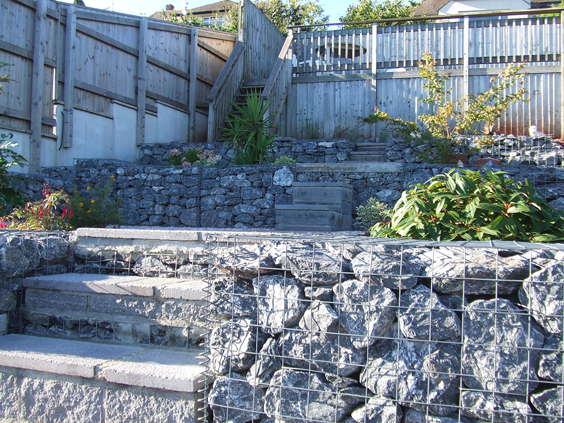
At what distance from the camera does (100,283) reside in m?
2.88

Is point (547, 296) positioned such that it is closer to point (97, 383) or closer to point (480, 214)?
point (480, 214)

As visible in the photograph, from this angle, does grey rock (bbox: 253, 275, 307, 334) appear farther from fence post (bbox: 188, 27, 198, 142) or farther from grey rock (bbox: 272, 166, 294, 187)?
fence post (bbox: 188, 27, 198, 142)

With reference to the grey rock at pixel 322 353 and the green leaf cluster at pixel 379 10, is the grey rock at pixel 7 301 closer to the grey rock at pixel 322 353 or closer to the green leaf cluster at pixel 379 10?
the grey rock at pixel 322 353

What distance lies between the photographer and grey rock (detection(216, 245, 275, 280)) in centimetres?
211

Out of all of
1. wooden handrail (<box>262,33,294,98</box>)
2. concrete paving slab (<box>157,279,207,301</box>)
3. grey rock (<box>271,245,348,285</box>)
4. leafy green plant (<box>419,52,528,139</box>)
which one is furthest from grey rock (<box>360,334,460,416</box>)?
wooden handrail (<box>262,33,294,98</box>)

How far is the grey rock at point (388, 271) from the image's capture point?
1.86m

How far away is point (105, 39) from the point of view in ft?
27.5

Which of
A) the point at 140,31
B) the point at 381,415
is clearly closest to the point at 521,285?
the point at 381,415

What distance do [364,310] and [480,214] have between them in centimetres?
84

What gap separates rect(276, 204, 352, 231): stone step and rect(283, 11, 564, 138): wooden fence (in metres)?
4.21

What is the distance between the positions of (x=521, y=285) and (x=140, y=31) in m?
8.79

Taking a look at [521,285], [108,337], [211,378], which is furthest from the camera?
[108,337]

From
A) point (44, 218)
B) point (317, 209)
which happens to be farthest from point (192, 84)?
point (44, 218)

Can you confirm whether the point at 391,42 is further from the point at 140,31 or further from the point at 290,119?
the point at 140,31
